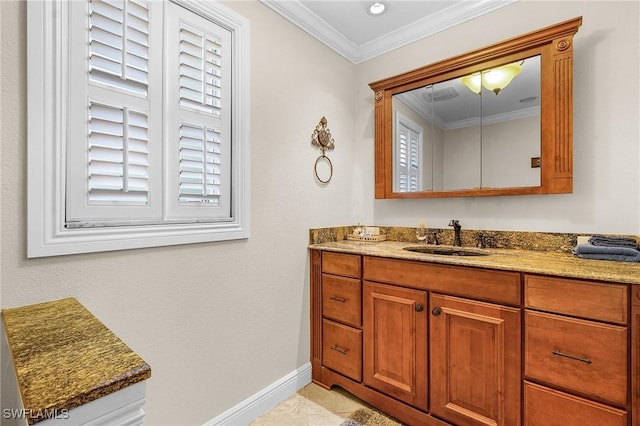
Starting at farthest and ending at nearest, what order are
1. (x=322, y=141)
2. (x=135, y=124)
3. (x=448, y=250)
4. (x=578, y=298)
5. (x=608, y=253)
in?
(x=322, y=141), (x=448, y=250), (x=608, y=253), (x=135, y=124), (x=578, y=298)

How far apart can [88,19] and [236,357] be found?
174 centimetres

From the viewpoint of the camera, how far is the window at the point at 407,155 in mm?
2312

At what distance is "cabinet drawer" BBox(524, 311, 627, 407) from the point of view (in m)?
1.15

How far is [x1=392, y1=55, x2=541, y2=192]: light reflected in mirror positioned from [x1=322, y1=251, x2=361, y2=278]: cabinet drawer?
765mm

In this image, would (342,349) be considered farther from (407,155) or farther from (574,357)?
(407,155)

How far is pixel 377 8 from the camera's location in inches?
82.0

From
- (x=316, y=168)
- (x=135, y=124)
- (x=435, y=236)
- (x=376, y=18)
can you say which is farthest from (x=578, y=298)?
(x=376, y=18)

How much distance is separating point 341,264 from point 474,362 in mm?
893

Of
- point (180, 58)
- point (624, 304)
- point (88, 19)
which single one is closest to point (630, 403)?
point (624, 304)

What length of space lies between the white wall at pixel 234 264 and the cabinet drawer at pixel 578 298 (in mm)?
1354

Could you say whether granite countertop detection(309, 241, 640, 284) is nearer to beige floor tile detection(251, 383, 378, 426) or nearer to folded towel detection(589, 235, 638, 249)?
folded towel detection(589, 235, 638, 249)

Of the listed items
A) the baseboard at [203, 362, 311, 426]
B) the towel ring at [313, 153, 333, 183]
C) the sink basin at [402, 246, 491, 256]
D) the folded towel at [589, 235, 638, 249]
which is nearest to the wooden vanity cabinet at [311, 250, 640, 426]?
the baseboard at [203, 362, 311, 426]

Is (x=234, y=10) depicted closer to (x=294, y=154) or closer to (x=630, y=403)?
(x=294, y=154)

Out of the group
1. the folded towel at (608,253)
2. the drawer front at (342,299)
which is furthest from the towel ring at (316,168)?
the folded towel at (608,253)
